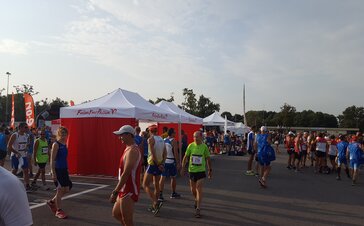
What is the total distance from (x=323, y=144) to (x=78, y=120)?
430 inches

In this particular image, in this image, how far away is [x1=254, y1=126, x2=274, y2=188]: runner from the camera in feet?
38.2

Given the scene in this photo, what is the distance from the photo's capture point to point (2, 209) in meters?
2.31

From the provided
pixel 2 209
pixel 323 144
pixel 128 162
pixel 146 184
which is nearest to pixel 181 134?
pixel 323 144

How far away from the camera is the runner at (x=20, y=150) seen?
10156mm

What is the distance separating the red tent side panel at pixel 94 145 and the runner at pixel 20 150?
9.67 ft

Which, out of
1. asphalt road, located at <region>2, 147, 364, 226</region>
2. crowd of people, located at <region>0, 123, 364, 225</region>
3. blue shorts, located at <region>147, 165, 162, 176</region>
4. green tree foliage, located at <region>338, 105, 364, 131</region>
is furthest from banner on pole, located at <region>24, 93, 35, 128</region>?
green tree foliage, located at <region>338, 105, 364, 131</region>

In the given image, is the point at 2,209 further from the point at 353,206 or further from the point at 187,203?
the point at 353,206

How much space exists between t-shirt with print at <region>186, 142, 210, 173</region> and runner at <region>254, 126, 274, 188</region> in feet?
13.8

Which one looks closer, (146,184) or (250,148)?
(146,184)

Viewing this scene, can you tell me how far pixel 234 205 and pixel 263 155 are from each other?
3330 millimetres

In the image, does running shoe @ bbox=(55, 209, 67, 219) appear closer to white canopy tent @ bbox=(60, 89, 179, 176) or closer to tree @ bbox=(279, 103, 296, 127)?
white canopy tent @ bbox=(60, 89, 179, 176)

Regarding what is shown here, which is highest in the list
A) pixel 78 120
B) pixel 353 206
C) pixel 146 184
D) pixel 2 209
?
pixel 78 120

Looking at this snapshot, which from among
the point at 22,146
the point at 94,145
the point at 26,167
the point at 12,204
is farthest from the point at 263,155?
the point at 12,204

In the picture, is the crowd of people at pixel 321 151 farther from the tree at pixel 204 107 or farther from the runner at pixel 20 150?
the tree at pixel 204 107
